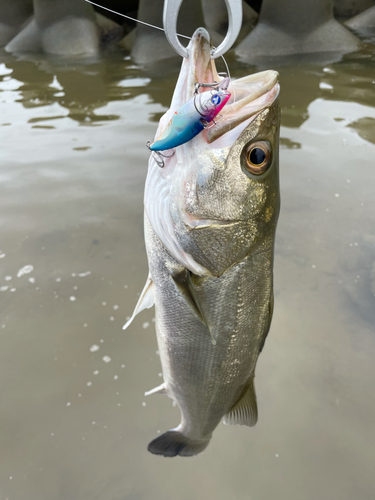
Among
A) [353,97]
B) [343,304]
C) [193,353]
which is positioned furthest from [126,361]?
[353,97]

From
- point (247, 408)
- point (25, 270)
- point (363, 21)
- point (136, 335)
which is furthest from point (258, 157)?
point (363, 21)

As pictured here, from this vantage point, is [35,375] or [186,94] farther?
[35,375]

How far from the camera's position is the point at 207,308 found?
1.34 meters

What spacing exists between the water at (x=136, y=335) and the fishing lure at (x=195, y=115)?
182 cm

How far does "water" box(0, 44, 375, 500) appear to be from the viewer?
2.02m

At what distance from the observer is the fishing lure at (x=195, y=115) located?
937 millimetres

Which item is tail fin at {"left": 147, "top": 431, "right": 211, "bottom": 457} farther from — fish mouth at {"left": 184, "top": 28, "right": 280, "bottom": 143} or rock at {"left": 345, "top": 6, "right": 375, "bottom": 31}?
rock at {"left": 345, "top": 6, "right": 375, "bottom": 31}

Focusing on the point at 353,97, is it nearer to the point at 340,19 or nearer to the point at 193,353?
the point at 193,353

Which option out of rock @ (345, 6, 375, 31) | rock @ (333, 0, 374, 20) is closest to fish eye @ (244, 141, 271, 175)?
rock @ (345, 6, 375, 31)

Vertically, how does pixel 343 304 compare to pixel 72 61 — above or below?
below

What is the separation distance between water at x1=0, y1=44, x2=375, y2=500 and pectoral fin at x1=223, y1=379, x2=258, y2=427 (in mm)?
628

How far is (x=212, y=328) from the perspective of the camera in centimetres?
138

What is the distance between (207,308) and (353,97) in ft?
17.4

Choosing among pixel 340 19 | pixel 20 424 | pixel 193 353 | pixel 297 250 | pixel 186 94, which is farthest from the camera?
pixel 340 19
